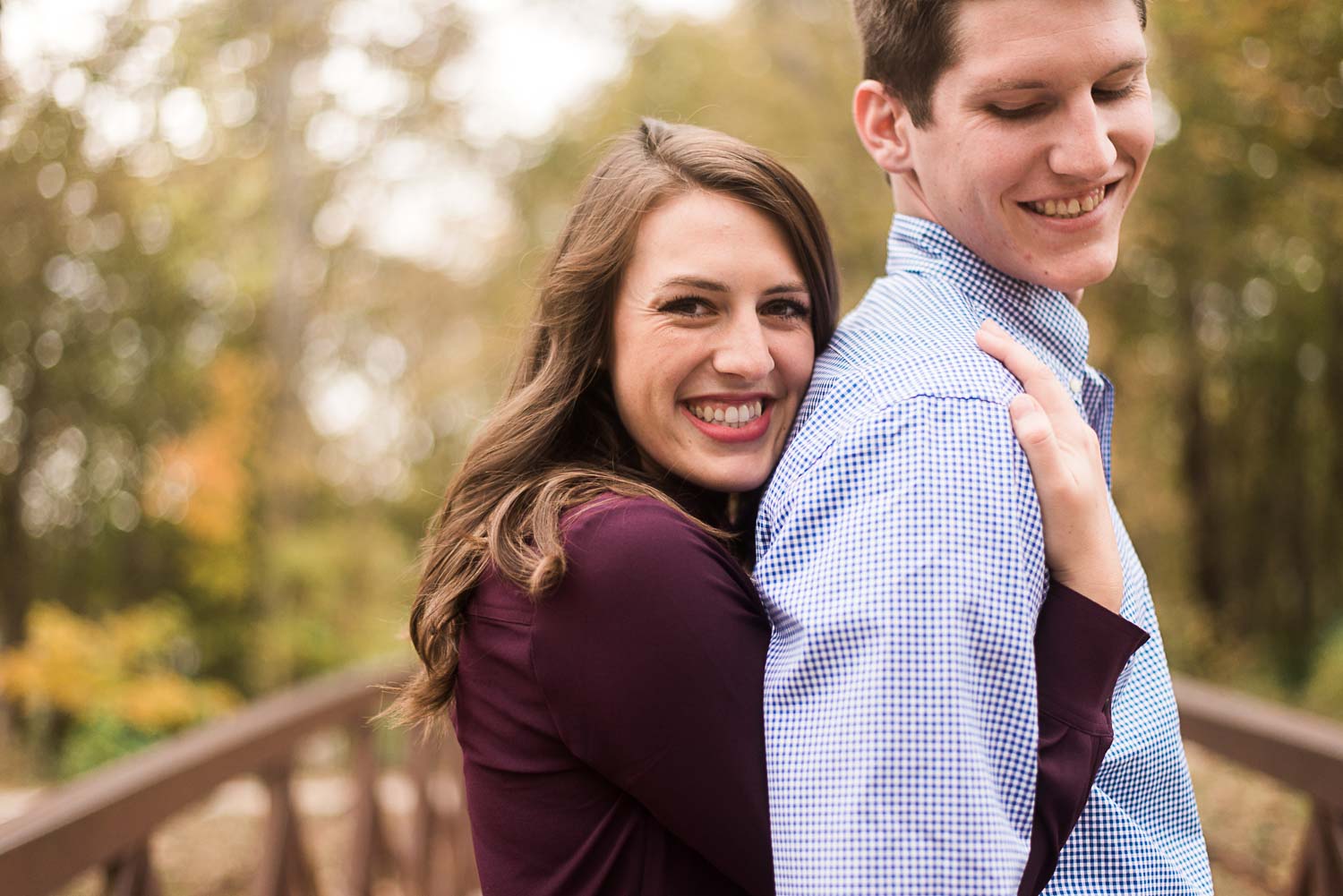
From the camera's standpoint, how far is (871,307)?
154 cm

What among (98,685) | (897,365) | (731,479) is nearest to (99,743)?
(98,685)

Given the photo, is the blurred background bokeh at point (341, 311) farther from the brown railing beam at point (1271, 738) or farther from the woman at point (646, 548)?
the woman at point (646, 548)

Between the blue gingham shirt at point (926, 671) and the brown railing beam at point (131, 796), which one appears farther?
the brown railing beam at point (131, 796)

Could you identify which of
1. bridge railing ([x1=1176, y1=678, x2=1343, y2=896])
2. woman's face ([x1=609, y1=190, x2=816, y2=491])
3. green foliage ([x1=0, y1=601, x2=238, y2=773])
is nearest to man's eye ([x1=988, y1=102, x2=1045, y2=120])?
woman's face ([x1=609, y1=190, x2=816, y2=491])

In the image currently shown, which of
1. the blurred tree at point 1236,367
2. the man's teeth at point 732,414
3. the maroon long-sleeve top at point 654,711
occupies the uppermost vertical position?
the man's teeth at point 732,414

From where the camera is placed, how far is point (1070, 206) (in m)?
1.43

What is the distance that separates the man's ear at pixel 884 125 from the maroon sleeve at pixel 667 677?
1.92 ft

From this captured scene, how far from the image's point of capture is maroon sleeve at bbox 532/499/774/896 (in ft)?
4.01

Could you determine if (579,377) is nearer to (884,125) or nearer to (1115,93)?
(884,125)

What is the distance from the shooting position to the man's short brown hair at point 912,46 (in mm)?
1391

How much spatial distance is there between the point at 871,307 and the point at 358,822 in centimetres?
332

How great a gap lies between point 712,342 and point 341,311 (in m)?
11.8

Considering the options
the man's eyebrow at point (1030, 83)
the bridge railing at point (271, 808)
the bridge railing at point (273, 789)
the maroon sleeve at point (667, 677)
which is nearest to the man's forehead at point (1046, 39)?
the man's eyebrow at point (1030, 83)

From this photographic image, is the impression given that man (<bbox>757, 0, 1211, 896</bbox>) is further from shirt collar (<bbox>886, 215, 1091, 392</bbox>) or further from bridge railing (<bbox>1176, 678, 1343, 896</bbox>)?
bridge railing (<bbox>1176, 678, 1343, 896</bbox>)
